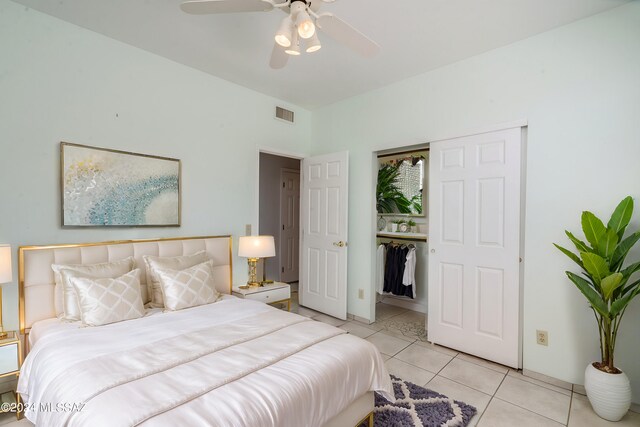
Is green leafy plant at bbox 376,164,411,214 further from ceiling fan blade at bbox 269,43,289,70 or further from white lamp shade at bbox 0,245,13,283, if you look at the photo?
white lamp shade at bbox 0,245,13,283

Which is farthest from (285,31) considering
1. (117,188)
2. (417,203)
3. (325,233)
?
(417,203)

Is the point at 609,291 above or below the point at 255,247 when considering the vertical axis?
below

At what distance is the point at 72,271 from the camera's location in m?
2.14

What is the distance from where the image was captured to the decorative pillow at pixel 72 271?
6.91 ft

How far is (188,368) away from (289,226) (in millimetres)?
4496

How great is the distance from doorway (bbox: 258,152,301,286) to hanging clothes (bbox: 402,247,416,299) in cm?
214

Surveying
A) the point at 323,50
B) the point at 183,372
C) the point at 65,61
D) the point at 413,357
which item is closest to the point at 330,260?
the point at 413,357

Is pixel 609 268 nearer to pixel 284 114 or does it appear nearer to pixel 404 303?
pixel 404 303

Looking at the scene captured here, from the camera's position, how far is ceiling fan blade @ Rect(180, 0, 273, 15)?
159cm

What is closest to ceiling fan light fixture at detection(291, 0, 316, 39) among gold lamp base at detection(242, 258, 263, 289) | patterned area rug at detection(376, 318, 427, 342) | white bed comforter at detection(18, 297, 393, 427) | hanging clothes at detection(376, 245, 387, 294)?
white bed comforter at detection(18, 297, 393, 427)

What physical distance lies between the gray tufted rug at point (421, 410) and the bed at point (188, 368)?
0.82ft

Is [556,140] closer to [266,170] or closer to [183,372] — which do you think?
[183,372]

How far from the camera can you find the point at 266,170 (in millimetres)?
5566

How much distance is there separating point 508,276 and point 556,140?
1.19 meters
